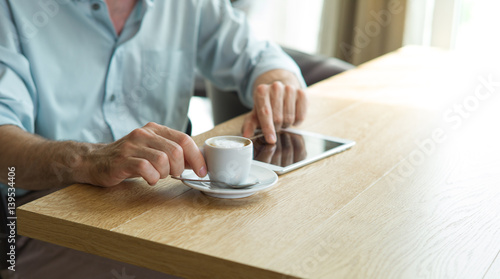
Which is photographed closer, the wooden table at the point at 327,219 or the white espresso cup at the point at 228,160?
the wooden table at the point at 327,219

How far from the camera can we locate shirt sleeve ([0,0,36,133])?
1.15 metres

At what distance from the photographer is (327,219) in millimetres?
800

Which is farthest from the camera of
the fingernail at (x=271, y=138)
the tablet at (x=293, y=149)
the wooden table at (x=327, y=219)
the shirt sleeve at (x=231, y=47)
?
the shirt sleeve at (x=231, y=47)

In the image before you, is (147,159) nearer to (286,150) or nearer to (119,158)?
(119,158)

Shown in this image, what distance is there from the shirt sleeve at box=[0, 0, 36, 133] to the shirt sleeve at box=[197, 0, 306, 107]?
1.91ft

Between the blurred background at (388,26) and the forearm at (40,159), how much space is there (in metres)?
1.96

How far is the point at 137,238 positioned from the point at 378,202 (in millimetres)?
381

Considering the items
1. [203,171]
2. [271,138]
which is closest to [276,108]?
[271,138]

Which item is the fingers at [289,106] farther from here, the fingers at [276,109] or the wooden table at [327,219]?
the wooden table at [327,219]

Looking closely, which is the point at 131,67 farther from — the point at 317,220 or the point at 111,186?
the point at 317,220

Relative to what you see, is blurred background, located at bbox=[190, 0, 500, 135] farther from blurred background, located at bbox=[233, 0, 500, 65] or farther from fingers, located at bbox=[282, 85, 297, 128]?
fingers, located at bbox=[282, 85, 297, 128]

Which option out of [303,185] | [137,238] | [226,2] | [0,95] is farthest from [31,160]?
[226,2]

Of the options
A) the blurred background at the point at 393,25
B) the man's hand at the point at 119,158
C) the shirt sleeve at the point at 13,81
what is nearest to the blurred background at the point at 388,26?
the blurred background at the point at 393,25

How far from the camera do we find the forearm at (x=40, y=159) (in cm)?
94
